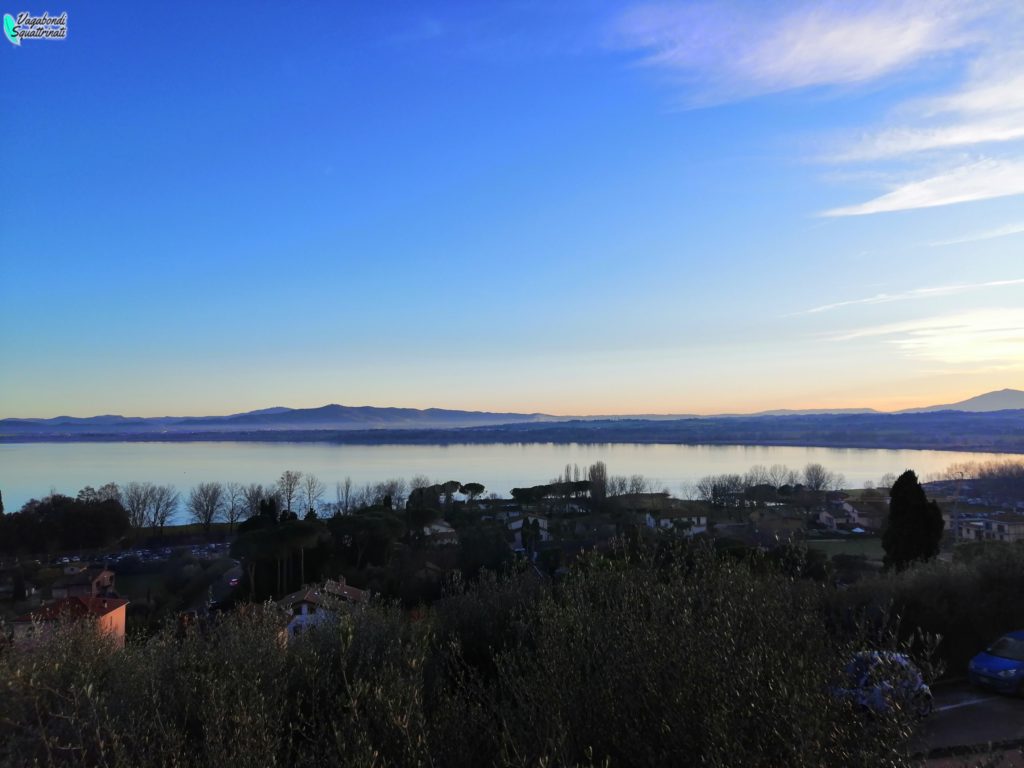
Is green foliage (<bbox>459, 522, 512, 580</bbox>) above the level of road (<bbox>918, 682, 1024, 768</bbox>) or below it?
below

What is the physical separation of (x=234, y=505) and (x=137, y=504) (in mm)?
3293

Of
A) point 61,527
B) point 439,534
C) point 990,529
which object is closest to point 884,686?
point 439,534

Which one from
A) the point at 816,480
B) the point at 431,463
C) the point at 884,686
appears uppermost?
the point at 884,686

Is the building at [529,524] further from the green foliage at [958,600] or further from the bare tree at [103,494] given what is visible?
the bare tree at [103,494]

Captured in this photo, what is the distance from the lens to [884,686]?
5.80ft

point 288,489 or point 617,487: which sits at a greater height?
point 288,489

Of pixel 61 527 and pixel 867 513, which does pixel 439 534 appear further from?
pixel 867 513

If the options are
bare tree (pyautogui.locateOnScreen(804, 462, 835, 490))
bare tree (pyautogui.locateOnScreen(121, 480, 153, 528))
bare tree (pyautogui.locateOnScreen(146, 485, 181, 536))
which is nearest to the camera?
bare tree (pyautogui.locateOnScreen(121, 480, 153, 528))

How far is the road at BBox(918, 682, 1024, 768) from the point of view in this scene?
13.6 ft

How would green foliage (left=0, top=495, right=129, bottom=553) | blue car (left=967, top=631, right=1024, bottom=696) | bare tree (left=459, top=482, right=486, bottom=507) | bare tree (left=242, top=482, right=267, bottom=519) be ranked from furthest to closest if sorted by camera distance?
1. bare tree (left=459, top=482, right=486, bottom=507)
2. bare tree (left=242, top=482, right=267, bottom=519)
3. green foliage (left=0, top=495, right=129, bottom=553)
4. blue car (left=967, top=631, right=1024, bottom=696)

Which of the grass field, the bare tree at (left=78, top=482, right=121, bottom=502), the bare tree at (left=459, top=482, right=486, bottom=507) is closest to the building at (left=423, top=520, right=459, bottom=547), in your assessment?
the bare tree at (left=459, top=482, right=486, bottom=507)

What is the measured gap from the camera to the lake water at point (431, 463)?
1470 inches

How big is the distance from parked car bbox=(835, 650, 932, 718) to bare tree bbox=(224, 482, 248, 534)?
84.0 ft

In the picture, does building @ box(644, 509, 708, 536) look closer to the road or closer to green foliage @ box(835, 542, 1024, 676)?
green foliage @ box(835, 542, 1024, 676)
